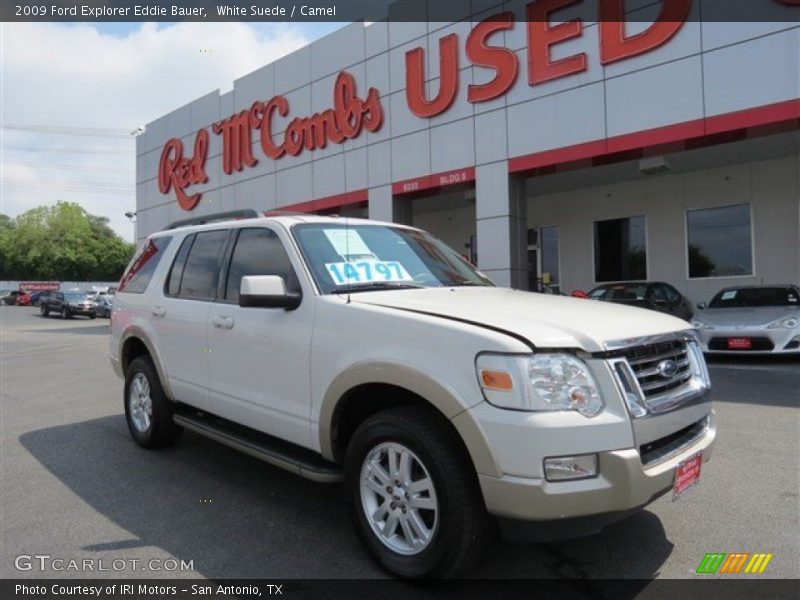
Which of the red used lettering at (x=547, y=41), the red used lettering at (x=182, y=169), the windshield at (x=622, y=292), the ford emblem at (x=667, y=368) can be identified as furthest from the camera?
the red used lettering at (x=182, y=169)

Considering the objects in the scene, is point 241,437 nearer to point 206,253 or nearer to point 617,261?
point 206,253

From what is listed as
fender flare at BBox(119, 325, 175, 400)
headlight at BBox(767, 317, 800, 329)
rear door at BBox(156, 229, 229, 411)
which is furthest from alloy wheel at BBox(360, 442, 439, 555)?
headlight at BBox(767, 317, 800, 329)

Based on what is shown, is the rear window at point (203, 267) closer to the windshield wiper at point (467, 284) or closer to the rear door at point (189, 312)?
the rear door at point (189, 312)

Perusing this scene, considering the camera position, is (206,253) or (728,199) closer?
(206,253)

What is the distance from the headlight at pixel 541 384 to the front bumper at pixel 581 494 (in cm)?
25

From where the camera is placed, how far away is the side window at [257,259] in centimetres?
391

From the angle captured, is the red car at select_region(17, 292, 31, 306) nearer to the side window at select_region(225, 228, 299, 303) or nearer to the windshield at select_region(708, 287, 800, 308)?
the windshield at select_region(708, 287, 800, 308)

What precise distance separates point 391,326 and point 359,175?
47.2ft

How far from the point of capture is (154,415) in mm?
5168

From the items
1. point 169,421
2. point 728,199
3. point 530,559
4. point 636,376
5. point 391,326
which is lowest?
point 530,559

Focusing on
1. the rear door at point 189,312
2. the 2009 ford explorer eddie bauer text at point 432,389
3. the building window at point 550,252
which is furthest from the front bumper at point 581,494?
the building window at point 550,252

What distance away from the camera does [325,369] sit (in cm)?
338

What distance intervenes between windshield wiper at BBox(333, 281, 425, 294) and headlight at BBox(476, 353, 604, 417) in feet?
3.88

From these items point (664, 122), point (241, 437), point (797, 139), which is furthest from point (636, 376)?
point (797, 139)
